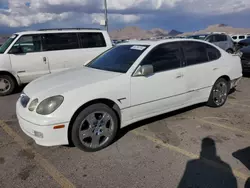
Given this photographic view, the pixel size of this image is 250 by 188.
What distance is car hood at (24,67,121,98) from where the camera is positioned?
311 cm

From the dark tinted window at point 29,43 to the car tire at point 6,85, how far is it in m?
0.93

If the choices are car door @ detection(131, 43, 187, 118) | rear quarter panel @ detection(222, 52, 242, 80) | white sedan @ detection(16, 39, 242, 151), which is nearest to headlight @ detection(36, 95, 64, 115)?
white sedan @ detection(16, 39, 242, 151)

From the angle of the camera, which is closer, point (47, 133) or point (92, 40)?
point (47, 133)

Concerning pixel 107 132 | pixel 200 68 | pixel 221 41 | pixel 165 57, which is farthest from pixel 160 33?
pixel 107 132

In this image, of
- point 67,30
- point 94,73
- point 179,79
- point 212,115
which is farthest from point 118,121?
point 67,30

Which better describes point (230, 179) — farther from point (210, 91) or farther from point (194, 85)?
point (210, 91)

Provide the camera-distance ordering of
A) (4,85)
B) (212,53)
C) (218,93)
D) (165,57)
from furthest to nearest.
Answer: (4,85), (218,93), (212,53), (165,57)

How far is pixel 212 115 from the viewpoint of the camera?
183 inches

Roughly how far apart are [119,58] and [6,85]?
14.1 feet

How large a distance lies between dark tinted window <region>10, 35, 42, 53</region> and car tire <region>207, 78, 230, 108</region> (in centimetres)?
523

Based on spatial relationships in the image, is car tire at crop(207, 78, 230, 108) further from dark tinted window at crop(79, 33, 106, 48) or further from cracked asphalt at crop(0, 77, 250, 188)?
dark tinted window at crop(79, 33, 106, 48)

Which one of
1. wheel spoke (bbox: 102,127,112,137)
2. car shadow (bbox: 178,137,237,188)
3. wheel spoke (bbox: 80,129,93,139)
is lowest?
car shadow (bbox: 178,137,237,188)

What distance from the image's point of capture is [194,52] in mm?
4469

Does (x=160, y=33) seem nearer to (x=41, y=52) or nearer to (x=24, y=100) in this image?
(x=41, y=52)
